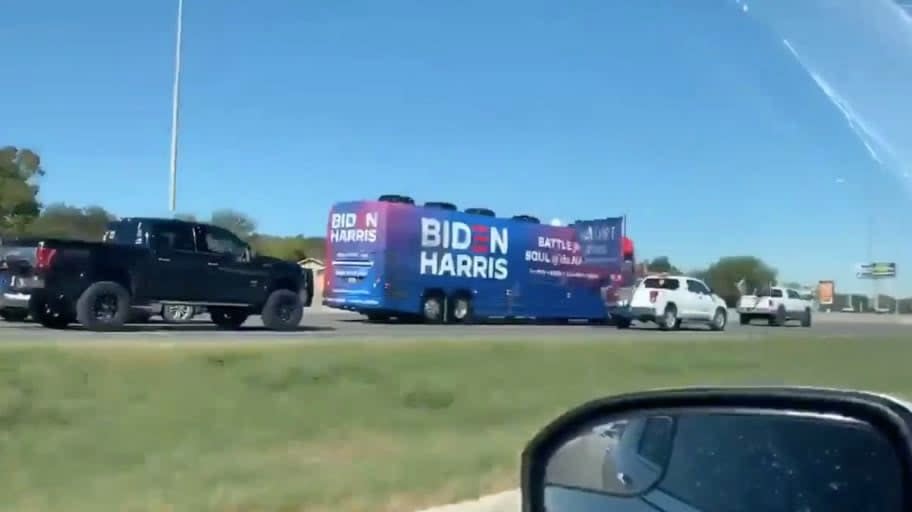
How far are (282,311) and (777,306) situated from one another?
2789cm

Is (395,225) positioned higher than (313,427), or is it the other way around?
(395,225)

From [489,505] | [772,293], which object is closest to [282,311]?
[489,505]

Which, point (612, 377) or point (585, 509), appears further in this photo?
point (612, 377)

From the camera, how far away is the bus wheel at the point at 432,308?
36.2m

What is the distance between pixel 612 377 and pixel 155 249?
9262 mm

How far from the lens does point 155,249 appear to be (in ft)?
→ 75.3

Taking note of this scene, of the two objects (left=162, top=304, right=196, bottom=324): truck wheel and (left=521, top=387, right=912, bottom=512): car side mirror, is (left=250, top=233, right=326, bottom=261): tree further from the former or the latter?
(left=521, top=387, right=912, bottom=512): car side mirror

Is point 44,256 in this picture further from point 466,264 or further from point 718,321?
point 718,321

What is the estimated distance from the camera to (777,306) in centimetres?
4781

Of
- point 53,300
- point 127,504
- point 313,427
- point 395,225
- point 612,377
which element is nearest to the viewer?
point 127,504

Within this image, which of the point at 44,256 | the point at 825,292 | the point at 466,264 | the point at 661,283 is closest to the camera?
the point at 44,256

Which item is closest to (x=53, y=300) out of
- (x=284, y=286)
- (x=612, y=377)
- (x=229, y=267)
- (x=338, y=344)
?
(x=229, y=267)

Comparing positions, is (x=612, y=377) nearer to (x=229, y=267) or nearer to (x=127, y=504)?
(x=229, y=267)

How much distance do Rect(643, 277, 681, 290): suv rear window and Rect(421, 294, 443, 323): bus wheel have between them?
699cm
